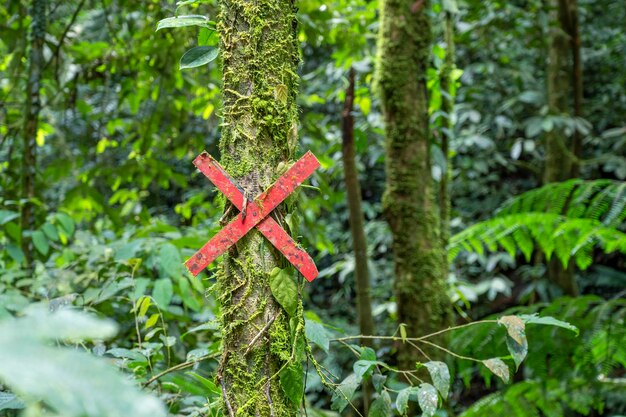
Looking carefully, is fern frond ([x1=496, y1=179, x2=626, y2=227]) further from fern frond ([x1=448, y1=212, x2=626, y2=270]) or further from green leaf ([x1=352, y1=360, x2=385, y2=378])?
green leaf ([x1=352, y1=360, x2=385, y2=378])

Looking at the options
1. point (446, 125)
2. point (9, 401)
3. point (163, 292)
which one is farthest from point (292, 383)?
point (446, 125)

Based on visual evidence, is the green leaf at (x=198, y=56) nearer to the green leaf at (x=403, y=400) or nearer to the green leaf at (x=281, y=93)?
the green leaf at (x=281, y=93)

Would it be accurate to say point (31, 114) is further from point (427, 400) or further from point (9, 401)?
point (427, 400)

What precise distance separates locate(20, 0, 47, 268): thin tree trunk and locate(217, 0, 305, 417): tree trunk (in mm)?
1448

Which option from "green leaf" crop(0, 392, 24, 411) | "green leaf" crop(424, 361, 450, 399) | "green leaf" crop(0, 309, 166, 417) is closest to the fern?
"green leaf" crop(424, 361, 450, 399)

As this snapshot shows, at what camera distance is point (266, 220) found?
1207mm

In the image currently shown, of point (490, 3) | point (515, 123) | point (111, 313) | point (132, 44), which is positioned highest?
point (132, 44)

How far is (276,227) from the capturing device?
1.21 m

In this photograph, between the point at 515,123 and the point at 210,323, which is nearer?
the point at 210,323

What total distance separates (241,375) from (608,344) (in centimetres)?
186

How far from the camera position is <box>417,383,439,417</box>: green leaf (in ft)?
4.04

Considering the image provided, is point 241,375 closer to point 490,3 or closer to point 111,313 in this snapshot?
point 111,313

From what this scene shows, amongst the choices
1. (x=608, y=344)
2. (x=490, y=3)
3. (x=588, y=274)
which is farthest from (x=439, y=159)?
(x=588, y=274)

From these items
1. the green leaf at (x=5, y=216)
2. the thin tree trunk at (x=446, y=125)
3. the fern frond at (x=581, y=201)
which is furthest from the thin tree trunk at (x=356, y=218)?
the green leaf at (x=5, y=216)
